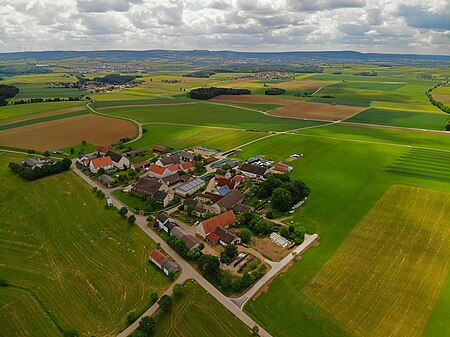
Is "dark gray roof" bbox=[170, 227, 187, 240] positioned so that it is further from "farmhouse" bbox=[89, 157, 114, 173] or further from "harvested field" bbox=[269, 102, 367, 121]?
"harvested field" bbox=[269, 102, 367, 121]

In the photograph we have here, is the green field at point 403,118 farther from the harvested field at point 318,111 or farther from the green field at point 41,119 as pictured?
the green field at point 41,119

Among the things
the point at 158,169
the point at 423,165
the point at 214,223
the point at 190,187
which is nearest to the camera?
the point at 214,223

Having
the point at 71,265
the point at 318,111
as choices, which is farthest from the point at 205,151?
the point at 318,111

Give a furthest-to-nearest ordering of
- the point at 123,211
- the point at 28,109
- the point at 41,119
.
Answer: the point at 28,109 < the point at 41,119 < the point at 123,211

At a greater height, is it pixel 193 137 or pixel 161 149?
pixel 161 149

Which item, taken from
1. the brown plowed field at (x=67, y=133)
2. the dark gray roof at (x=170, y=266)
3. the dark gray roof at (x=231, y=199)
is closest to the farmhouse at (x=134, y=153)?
the brown plowed field at (x=67, y=133)

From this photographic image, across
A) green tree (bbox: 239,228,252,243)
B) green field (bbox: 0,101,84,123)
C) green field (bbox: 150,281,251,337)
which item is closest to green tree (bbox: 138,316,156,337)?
green field (bbox: 150,281,251,337)

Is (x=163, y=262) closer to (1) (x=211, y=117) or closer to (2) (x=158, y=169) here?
(2) (x=158, y=169)

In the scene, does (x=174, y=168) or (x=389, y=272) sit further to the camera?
(x=174, y=168)
